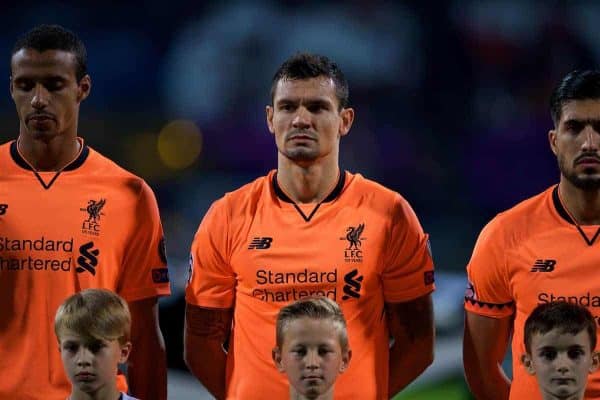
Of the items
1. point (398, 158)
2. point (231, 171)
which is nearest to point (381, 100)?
point (398, 158)

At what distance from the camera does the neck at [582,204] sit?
13.0 ft

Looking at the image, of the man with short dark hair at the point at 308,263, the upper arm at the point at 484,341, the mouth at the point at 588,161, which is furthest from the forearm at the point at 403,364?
the mouth at the point at 588,161

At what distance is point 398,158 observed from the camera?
6102 millimetres

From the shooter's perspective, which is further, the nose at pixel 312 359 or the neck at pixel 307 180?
the neck at pixel 307 180

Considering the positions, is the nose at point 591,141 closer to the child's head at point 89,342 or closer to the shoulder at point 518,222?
the shoulder at point 518,222

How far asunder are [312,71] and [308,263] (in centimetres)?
64

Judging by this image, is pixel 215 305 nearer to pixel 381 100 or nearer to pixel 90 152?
pixel 90 152

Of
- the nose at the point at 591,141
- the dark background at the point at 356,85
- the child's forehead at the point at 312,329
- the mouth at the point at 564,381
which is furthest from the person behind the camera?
the dark background at the point at 356,85

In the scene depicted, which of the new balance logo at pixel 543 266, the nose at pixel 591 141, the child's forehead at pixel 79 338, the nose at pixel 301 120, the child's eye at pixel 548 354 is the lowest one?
the child's eye at pixel 548 354

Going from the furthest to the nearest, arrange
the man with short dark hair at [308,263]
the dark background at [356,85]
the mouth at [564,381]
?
the dark background at [356,85] < the man with short dark hair at [308,263] < the mouth at [564,381]

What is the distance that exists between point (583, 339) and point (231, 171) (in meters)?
2.78

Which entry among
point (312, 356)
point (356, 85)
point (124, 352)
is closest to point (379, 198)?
point (312, 356)

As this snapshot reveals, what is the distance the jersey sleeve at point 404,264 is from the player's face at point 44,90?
1.13 metres

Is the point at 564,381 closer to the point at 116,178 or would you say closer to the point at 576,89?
the point at 576,89
